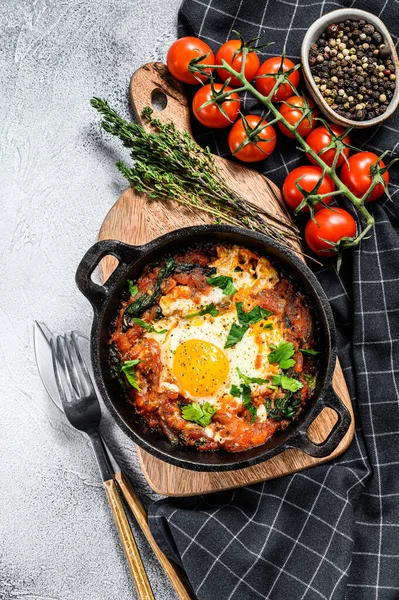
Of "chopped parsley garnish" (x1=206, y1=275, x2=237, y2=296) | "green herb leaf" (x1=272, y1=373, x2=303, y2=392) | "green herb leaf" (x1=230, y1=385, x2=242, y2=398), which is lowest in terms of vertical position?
"green herb leaf" (x1=272, y1=373, x2=303, y2=392)

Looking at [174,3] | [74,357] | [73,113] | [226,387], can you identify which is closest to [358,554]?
[226,387]

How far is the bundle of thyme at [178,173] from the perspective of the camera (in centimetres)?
358

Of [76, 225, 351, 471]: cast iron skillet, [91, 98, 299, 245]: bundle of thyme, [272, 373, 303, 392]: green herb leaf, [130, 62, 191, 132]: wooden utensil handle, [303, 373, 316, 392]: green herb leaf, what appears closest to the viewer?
[76, 225, 351, 471]: cast iron skillet

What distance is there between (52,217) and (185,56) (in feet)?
4.09

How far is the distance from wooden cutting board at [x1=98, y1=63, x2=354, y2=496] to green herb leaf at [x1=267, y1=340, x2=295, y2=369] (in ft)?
1.71

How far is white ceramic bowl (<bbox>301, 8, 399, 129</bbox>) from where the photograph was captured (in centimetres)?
369

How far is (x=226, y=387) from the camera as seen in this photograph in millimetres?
3307

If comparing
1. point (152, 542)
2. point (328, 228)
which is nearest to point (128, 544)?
point (152, 542)

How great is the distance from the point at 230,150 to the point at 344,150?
0.68 m

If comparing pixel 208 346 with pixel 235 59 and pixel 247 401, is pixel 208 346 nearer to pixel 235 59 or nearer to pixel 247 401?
pixel 247 401

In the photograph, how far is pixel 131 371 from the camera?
11.0 feet

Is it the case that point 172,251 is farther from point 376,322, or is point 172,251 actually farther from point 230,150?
point 376,322

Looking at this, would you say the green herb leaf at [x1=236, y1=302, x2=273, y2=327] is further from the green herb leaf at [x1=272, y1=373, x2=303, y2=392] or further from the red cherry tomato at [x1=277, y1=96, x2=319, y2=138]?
the red cherry tomato at [x1=277, y1=96, x2=319, y2=138]

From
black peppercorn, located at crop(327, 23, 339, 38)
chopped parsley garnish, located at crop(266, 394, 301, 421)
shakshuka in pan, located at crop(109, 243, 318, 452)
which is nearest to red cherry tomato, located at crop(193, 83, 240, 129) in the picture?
black peppercorn, located at crop(327, 23, 339, 38)
